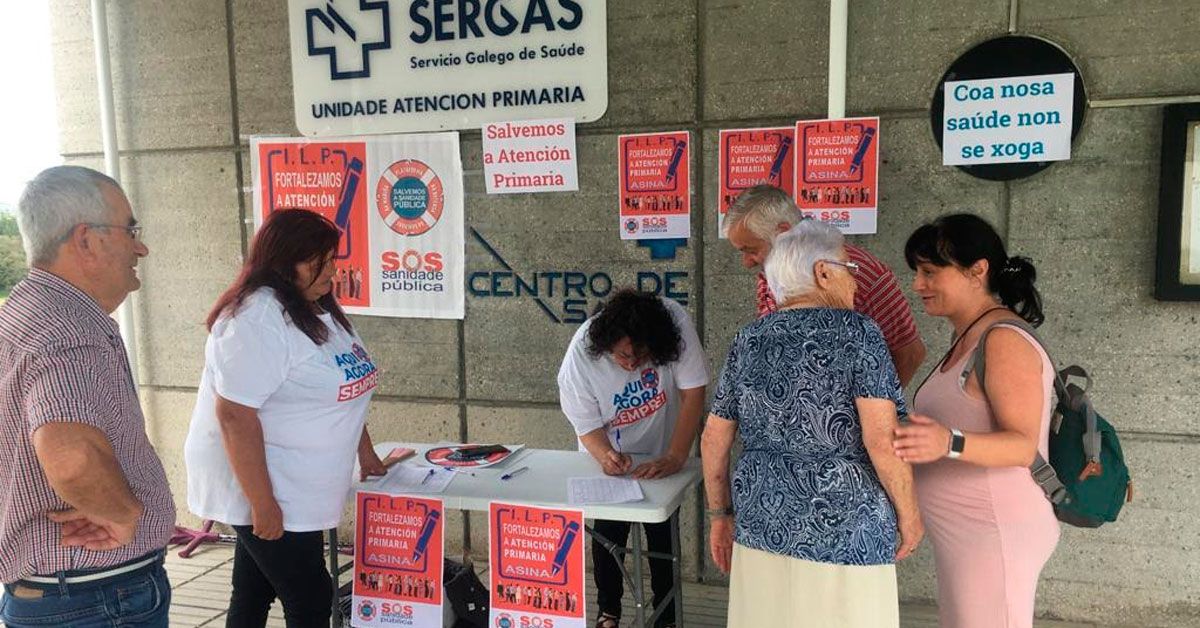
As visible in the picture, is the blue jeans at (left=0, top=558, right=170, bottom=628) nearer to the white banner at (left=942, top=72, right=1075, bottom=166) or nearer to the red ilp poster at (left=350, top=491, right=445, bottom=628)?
the red ilp poster at (left=350, top=491, right=445, bottom=628)

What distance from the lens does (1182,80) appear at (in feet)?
8.77

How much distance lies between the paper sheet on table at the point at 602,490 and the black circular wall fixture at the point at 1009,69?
1.75 meters

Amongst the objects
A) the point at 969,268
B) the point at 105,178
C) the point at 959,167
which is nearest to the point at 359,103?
the point at 105,178

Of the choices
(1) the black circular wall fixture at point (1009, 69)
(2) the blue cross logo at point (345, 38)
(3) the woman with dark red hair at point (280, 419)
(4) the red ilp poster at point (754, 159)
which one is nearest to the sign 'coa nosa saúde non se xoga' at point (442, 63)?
(2) the blue cross logo at point (345, 38)

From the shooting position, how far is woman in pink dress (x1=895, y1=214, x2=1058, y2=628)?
164 centimetres

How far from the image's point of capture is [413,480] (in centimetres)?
236

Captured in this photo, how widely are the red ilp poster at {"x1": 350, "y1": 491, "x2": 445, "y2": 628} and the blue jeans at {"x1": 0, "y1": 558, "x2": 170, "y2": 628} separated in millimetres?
729

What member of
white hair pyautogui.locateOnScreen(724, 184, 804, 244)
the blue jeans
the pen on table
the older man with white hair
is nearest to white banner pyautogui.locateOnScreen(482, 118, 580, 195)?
white hair pyautogui.locateOnScreen(724, 184, 804, 244)

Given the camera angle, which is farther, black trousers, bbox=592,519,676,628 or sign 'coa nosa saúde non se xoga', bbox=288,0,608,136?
sign 'coa nosa saúde non se xoga', bbox=288,0,608,136

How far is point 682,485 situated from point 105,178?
159cm

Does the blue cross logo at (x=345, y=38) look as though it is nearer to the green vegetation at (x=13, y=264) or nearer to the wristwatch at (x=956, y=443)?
the green vegetation at (x=13, y=264)

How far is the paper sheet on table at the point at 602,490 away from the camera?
2.13m

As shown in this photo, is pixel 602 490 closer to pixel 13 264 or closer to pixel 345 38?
pixel 13 264

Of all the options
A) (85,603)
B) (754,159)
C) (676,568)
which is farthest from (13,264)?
(754,159)
